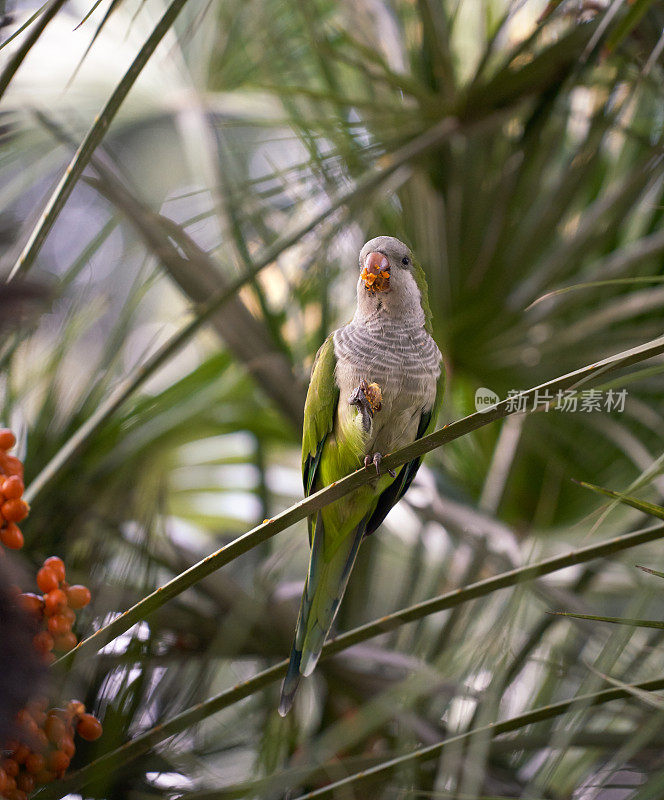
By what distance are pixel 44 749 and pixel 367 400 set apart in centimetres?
57

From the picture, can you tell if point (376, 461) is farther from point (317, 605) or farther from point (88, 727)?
point (88, 727)

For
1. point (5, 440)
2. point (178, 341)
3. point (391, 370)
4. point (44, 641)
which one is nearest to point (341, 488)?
point (391, 370)

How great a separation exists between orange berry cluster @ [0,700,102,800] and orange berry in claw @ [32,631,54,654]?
0.06m

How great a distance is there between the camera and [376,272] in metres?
0.76

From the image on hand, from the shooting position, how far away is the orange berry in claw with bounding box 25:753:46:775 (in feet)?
2.93

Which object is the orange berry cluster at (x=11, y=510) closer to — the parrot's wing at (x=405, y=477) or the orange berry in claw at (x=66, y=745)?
the orange berry in claw at (x=66, y=745)

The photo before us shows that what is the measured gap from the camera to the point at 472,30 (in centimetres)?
240

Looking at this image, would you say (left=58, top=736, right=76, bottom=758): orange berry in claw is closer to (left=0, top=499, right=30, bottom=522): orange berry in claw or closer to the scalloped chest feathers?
(left=0, top=499, right=30, bottom=522): orange berry in claw

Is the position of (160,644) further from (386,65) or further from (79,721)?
(386,65)

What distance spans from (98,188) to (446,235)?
726 mm

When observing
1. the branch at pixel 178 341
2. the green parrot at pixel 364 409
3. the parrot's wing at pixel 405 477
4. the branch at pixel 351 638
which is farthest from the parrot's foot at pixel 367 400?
the branch at pixel 178 341

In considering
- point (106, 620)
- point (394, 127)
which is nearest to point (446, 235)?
point (394, 127)

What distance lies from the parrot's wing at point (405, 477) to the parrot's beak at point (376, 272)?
0.95 feet

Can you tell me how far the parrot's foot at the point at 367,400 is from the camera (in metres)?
0.90
